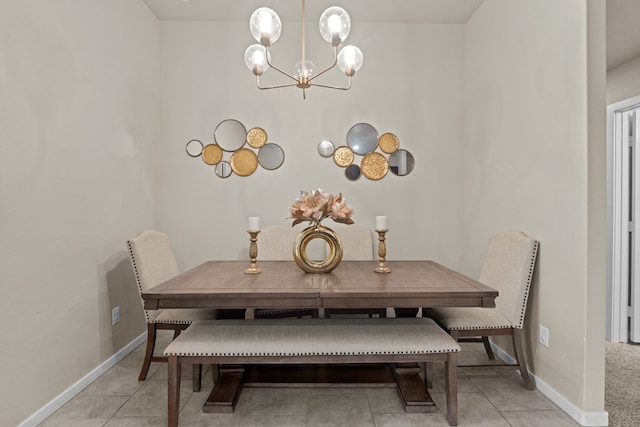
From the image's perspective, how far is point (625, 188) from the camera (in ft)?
→ 10.1

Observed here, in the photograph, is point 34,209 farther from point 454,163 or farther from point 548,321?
point 454,163

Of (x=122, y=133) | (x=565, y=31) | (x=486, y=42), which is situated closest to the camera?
(x=565, y=31)

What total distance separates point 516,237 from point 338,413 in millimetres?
1572

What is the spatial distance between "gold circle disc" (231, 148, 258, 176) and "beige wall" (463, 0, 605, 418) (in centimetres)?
206

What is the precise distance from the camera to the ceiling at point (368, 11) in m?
3.06

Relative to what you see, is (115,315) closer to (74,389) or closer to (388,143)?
(74,389)

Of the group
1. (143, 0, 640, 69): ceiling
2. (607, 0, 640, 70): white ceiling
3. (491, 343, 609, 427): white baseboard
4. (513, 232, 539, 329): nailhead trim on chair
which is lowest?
(491, 343, 609, 427): white baseboard

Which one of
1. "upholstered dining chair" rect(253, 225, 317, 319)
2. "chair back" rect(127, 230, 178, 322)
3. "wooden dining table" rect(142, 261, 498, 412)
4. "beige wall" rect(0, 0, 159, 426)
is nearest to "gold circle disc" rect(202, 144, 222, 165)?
"beige wall" rect(0, 0, 159, 426)

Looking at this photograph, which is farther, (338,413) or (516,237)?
(516,237)

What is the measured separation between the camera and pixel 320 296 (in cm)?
179

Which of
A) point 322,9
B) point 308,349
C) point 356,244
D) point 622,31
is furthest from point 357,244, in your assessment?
point 622,31

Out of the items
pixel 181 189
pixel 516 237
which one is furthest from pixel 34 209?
pixel 516 237

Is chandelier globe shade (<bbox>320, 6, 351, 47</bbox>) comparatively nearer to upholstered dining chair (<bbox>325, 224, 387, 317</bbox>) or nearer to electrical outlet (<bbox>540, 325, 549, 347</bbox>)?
upholstered dining chair (<bbox>325, 224, 387, 317</bbox>)

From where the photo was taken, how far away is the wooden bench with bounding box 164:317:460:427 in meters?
→ 1.81
